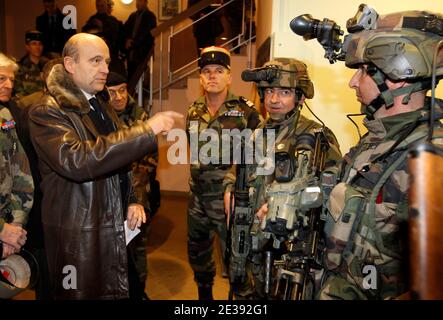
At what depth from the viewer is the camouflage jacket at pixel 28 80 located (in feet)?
14.1

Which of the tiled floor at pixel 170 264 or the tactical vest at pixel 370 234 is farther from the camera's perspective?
the tiled floor at pixel 170 264

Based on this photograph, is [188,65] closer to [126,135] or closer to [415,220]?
[126,135]

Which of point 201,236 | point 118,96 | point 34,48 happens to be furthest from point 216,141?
point 34,48

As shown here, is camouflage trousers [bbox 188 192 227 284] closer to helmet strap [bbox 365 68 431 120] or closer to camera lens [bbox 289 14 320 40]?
camera lens [bbox 289 14 320 40]

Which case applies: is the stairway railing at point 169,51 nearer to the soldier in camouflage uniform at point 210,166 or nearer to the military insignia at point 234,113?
the soldier in camouflage uniform at point 210,166

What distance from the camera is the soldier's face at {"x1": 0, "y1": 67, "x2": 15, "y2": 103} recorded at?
232 centimetres

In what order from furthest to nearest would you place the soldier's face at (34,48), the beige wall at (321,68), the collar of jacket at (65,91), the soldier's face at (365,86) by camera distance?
the soldier's face at (34,48), the beige wall at (321,68), the collar of jacket at (65,91), the soldier's face at (365,86)

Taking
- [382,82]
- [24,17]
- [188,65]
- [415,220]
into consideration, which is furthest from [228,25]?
[415,220]

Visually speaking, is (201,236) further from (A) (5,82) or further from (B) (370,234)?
(B) (370,234)

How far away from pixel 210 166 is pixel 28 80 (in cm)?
253

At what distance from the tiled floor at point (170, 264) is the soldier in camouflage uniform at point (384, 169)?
2152 mm

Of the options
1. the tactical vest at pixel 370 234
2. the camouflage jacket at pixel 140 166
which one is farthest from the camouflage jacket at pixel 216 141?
the tactical vest at pixel 370 234

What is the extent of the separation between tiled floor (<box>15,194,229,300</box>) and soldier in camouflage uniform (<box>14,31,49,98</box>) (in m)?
2.19
